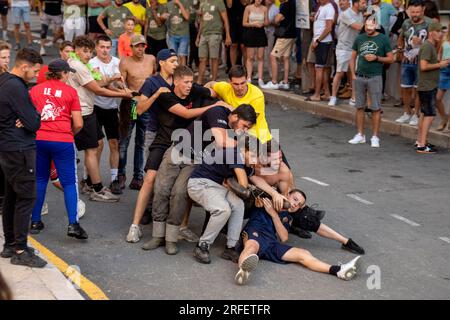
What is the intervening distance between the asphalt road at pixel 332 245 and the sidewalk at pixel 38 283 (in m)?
0.34

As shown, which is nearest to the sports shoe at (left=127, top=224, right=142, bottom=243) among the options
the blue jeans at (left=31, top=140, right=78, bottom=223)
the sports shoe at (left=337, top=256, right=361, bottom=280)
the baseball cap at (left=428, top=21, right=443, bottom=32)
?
the blue jeans at (left=31, top=140, right=78, bottom=223)

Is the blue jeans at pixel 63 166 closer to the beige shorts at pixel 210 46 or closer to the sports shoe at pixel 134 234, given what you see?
the sports shoe at pixel 134 234

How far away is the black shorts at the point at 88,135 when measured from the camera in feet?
28.5

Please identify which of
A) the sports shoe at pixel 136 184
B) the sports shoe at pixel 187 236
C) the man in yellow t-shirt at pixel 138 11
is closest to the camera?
the sports shoe at pixel 187 236

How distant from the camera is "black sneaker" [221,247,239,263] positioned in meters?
7.18

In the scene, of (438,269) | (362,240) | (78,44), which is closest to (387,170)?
(362,240)

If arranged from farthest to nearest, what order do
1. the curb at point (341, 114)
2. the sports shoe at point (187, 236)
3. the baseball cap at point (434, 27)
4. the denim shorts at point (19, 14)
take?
the denim shorts at point (19, 14) → the curb at point (341, 114) → the baseball cap at point (434, 27) → the sports shoe at point (187, 236)

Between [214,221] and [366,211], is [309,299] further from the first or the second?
[366,211]

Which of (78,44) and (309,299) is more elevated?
(78,44)

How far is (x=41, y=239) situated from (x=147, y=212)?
1.15m

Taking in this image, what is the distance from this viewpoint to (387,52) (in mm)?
11766

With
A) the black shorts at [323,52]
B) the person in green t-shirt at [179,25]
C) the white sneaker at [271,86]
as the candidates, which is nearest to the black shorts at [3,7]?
the person in green t-shirt at [179,25]

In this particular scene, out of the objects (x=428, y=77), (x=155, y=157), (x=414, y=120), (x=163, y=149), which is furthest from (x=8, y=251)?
(x=414, y=120)

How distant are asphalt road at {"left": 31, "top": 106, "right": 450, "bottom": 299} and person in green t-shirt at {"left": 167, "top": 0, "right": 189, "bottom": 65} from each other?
5367 mm
